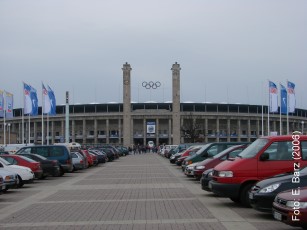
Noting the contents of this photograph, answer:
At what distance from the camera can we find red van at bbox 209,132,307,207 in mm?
13438

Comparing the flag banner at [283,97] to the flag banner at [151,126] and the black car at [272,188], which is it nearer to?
the black car at [272,188]

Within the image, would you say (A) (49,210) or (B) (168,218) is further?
(A) (49,210)

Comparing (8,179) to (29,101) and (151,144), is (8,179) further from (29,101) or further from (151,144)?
(151,144)

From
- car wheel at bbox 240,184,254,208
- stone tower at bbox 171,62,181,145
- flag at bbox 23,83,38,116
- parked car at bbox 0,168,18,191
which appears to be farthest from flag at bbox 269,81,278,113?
stone tower at bbox 171,62,181,145

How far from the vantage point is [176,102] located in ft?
407

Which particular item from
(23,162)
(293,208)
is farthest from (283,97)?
(293,208)

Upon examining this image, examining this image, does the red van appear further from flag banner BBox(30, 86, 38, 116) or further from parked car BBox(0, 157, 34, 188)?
flag banner BBox(30, 86, 38, 116)

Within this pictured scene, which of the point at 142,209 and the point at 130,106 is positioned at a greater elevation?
the point at 130,106

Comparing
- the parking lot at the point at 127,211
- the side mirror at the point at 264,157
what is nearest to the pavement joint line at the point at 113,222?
the parking lot at the point at 127,211

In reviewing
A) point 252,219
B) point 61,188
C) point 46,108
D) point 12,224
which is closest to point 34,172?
point 61,188

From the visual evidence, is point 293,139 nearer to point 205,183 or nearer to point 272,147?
point 272,147

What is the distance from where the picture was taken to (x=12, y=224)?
11531 millimetres

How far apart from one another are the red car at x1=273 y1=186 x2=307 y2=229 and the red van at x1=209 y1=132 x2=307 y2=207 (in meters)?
4.14

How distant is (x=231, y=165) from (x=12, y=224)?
5708 mm
